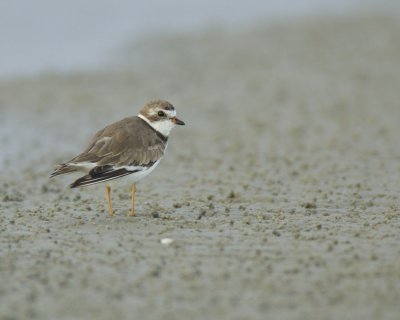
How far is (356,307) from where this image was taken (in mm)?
5266

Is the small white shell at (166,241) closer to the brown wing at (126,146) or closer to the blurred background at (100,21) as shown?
the brown wing at (126,146)

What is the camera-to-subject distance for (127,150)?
8.28 m

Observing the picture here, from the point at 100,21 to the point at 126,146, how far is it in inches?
546

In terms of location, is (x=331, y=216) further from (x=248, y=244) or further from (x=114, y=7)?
(x=114, y=7)

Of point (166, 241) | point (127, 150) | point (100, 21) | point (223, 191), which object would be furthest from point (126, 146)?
point (100, 21)

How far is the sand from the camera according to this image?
18.3 feet

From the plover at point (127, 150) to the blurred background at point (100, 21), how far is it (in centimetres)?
825

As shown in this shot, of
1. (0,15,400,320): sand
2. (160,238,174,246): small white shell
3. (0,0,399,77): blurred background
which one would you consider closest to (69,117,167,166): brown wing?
(0,15,400,320): sand

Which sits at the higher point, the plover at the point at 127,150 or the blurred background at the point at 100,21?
the blurred background at the point at 100,21

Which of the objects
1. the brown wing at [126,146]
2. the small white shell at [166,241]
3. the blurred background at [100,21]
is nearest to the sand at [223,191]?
the small white shell at [166,241]

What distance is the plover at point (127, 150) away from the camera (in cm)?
789

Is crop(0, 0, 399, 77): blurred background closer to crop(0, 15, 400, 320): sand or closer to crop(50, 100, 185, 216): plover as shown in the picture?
crop(0, 15, 400, 320): sand

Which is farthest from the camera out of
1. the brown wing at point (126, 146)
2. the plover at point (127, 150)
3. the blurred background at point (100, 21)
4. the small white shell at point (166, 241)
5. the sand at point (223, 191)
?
the blurred background at point (100, 21)

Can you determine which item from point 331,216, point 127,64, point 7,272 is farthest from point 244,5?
point 7,272
